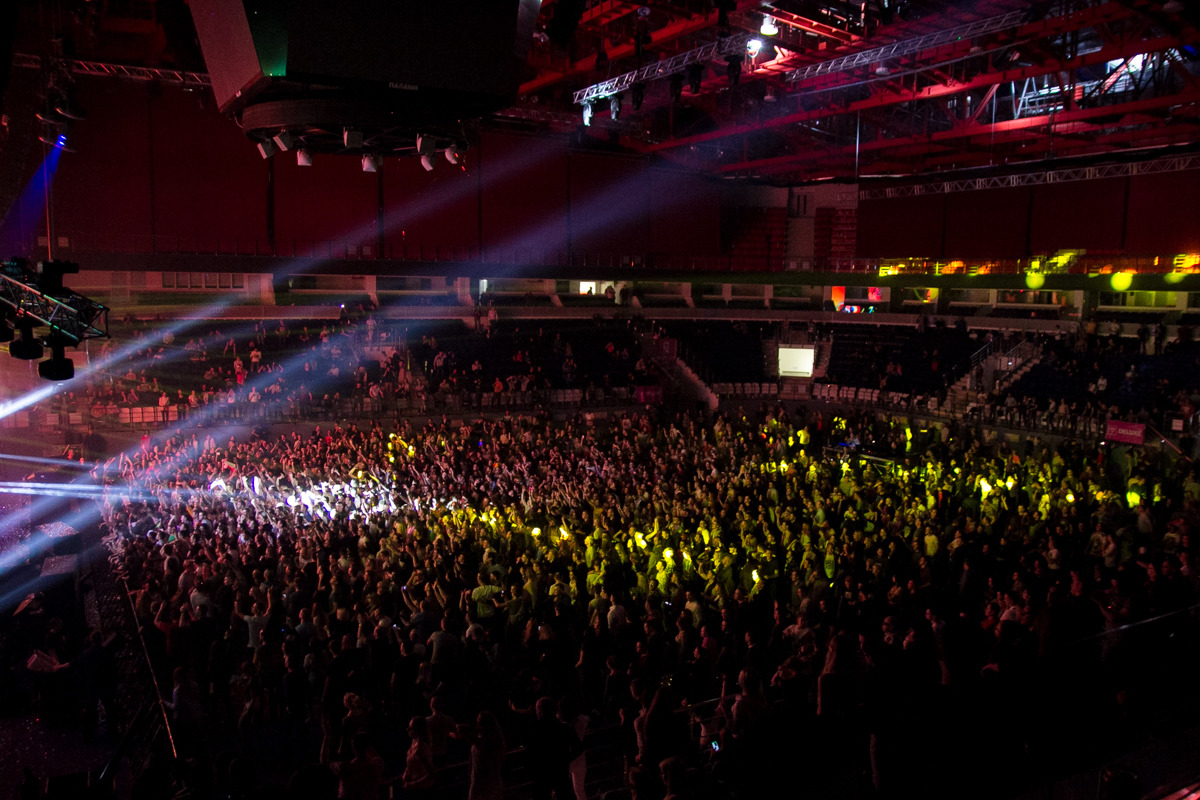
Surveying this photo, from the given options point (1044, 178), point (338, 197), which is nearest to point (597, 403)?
point (338, 197)

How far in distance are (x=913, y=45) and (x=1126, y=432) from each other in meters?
7.68

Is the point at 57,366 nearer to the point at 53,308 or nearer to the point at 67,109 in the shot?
the point at 53,308

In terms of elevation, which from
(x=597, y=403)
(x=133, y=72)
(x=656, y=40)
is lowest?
(x=597, y=403)

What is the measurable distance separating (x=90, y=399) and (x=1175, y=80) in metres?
23.0

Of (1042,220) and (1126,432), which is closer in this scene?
(1126,432)

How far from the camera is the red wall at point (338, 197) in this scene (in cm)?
1861

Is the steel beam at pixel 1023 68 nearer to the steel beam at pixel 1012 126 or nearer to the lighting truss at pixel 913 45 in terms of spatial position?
the lighting truss at pixel 913 45

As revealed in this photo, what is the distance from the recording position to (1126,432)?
45.6ft

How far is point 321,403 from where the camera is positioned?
1739cm

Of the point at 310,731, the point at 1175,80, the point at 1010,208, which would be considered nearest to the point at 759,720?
the point at 310,731

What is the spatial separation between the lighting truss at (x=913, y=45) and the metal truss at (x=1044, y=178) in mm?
8486

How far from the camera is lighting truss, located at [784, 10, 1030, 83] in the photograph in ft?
36.3

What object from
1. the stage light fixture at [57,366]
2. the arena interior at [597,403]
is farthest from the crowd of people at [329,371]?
the stage light fixture at [57,366]

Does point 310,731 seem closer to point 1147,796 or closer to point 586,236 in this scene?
point 1147,796
